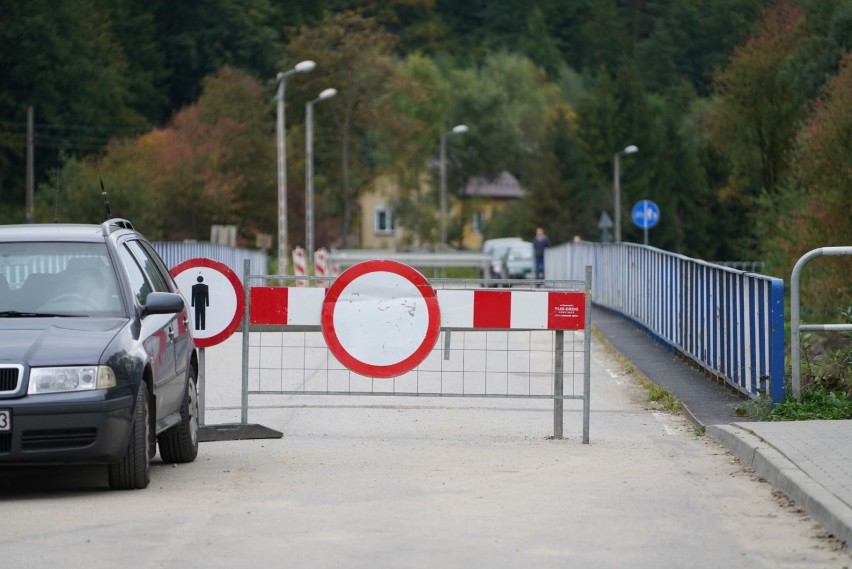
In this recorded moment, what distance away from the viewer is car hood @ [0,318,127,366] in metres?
9.74

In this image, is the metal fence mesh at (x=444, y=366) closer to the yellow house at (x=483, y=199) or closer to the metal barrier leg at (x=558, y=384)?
the metal barrier leg at (x=558, y=384)

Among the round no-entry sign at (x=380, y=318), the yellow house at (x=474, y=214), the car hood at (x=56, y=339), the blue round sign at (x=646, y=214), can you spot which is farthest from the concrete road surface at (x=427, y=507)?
the yellow house at (x=474, y=214)

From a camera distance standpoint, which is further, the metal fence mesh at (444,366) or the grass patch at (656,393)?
the grass patch at (656,393)

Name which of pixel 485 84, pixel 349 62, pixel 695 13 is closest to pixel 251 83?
pixel 349 62

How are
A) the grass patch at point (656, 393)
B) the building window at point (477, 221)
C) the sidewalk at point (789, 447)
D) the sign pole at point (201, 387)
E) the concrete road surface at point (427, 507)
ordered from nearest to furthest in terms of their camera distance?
the concrete road surface at point (427, 507), the sidewalk at point (789, 447), the sign pole at point (201, 387), the grass patch at point (656, 393), the building window at point (477, 221)

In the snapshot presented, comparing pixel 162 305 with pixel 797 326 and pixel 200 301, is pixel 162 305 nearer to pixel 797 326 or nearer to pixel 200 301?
pixel 200 301

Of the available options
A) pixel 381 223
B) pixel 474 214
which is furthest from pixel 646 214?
pixel 381 223

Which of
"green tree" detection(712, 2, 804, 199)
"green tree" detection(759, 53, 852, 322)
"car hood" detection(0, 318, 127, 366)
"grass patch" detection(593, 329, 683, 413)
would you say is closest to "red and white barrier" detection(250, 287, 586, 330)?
"grass patch" detection(593, 329, 683, 413)

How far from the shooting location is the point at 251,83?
2977 inches

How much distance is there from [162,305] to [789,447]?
3.92 m

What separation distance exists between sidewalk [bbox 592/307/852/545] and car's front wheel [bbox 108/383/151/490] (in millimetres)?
3552

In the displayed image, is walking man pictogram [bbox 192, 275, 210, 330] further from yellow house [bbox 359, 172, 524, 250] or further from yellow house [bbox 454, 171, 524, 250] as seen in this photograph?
yellow house [bbox 359, 172, 524, 250]

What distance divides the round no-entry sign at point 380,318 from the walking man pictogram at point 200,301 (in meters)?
0.89

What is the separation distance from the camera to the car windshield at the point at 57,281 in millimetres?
10672
